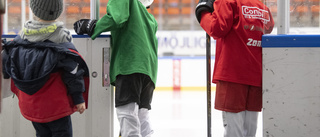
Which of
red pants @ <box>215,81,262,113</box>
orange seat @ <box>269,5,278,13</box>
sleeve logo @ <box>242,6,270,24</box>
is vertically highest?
orange seat @ <box>269,5,278,13</box>

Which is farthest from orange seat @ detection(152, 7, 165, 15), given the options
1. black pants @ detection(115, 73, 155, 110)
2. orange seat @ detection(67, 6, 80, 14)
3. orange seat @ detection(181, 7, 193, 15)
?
black pants @ detection(115, 73, 155, 110)

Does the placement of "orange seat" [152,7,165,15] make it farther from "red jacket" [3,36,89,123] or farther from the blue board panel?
"red jacket" [3,36,89,123]

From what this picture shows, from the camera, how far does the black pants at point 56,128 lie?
2102 millimetres

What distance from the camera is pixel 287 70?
219 centimetres

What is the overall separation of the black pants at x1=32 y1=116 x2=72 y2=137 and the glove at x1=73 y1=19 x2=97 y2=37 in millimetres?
695

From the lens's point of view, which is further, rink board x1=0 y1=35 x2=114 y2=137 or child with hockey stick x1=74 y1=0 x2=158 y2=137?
rink board x1=0 y1=35 x2=114 y2=137

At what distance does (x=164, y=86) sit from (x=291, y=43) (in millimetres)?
6583

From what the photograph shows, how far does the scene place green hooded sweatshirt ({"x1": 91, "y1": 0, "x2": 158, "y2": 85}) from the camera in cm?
250

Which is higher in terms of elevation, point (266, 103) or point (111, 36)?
point (111, 36)

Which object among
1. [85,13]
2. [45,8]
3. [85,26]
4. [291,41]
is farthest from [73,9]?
[291,41]

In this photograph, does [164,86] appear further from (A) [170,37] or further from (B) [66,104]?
(B) [66,104]

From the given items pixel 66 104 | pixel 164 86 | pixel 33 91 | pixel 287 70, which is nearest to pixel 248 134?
pixel 287 70

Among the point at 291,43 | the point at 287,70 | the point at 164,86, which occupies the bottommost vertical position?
the point at 164,86

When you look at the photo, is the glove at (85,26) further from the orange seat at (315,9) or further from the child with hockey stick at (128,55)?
the orange seat at (315,9)
